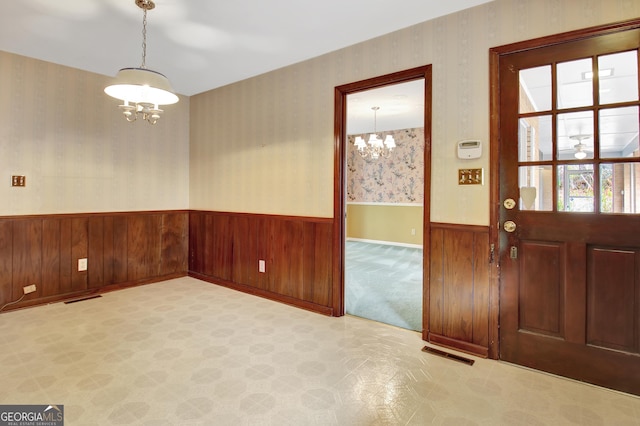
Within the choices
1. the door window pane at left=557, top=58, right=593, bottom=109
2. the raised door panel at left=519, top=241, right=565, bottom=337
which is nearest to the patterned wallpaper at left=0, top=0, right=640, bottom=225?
the door window pane at left=557, top=58, right=593, bottom=109

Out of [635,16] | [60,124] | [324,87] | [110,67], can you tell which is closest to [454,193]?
[635,16]

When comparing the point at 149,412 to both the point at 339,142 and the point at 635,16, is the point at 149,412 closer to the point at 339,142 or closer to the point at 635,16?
the point at 339,142

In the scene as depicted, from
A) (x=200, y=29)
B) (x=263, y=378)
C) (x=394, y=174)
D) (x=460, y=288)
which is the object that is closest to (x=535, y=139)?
(x=460, y=288)

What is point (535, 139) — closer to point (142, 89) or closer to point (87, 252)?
point (142, 89)

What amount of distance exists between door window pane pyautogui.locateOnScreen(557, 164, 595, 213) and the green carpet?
1519 mm

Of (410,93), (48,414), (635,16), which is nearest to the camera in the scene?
(48,414)

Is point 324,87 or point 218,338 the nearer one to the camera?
point 218,338

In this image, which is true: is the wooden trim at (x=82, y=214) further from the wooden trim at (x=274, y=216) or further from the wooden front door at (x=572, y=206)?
the wooden front door at (x=572, y=206)

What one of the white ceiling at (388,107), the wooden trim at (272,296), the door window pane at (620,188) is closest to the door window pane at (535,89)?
the door window pane at (620,188)

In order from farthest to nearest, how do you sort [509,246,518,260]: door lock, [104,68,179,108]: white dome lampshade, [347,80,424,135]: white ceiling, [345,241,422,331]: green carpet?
1. [347,80,424,135]: white ceiling
2. [345,241,422,331]: green carpet
3. [509,246,518,260]: door lock
4. [104,68,179,108]: white dome lampshade

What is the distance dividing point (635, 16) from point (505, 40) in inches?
26.7

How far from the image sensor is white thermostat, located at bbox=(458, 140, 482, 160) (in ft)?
7.93

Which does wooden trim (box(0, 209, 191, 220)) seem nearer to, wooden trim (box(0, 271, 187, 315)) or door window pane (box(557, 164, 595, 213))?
wooden trim (box(0, 271, 187, 315))

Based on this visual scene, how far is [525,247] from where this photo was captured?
230 centimetres
